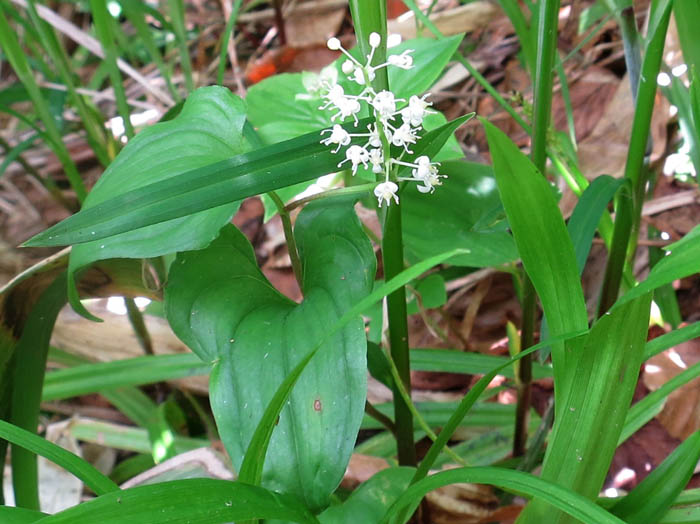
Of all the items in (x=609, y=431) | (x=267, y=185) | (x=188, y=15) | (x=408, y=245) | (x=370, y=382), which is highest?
(x=188, y=15)

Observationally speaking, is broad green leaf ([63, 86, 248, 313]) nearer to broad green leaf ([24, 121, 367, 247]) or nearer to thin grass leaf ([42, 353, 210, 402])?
broad green leaf ([24, 121, 367, 247])

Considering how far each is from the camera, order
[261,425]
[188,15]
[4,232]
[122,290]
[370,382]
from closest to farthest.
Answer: [261,425] → [122,290] → [370,382] → [4,232] → [188,15]

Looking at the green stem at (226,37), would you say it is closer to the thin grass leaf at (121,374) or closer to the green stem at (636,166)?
the thin grass leaf at (121,374)

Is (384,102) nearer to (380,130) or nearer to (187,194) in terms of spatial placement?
(380,130)

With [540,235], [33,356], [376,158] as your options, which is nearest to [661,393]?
[540,235]

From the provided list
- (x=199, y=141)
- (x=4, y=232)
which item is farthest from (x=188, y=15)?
(x=199, y=141)

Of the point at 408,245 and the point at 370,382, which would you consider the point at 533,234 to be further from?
the point at 370,382

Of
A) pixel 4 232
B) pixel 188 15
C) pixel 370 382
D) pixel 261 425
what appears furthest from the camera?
pixel 188 15
